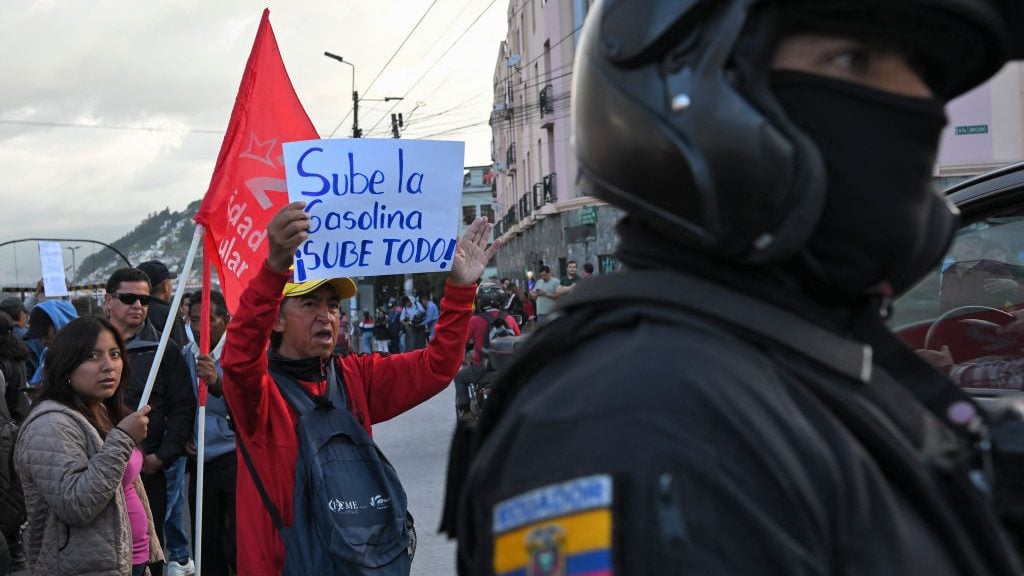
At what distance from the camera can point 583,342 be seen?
1.25m

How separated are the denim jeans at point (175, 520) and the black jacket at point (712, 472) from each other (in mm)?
6197

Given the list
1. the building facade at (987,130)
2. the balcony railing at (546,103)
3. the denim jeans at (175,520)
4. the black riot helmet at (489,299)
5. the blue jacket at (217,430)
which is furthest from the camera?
the balcony railing at (546,103)

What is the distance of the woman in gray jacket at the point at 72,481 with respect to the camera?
4.20m

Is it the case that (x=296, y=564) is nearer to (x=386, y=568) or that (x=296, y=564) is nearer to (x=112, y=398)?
(x=386, y=568)

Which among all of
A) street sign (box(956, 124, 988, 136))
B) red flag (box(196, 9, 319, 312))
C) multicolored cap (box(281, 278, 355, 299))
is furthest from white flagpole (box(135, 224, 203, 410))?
street sign (box(956, 124, 988, 136))

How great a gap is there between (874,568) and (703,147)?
512mm

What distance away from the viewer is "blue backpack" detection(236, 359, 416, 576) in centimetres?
329

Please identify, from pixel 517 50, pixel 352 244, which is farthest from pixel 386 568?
pixel 517 50

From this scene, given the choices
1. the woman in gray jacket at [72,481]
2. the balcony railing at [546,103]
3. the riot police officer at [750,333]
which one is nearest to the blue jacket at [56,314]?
the woman in gray jacket at [72,481]

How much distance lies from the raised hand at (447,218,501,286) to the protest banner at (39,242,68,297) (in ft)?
25.6

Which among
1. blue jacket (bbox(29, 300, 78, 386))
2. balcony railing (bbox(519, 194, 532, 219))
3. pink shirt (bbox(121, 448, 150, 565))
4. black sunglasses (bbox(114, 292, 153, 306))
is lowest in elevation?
pink shirt (bbox(121, 448, 150, 565))

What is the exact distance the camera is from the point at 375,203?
409 cm

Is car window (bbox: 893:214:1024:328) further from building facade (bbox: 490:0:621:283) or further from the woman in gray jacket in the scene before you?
building facade (bbox: 490:0:621:283)

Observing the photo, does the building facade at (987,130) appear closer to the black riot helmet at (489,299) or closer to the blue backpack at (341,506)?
the black riot helmet at (489,299)
